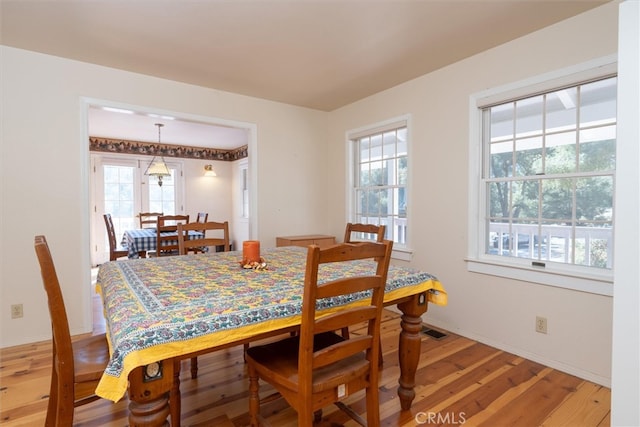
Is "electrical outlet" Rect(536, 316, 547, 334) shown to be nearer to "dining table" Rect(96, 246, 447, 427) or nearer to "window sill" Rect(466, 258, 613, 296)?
"window sill" Rect(466, 258, 613, 296)

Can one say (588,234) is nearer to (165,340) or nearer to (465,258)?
(465,258)

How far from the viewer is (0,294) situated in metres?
2.64

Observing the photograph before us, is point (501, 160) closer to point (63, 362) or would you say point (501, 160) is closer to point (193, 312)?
point (193, 312)

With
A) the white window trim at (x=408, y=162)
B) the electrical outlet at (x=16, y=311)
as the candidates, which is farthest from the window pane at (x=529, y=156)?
the electrical outlet at (x=16, y=311)

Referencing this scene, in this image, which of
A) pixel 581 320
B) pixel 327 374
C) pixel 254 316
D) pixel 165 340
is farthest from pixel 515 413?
pixel 165 340

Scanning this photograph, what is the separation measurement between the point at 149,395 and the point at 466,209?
8.76 ft

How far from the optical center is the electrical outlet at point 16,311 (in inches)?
106

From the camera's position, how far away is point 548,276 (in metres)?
2.32

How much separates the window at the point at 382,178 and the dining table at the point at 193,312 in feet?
5.86

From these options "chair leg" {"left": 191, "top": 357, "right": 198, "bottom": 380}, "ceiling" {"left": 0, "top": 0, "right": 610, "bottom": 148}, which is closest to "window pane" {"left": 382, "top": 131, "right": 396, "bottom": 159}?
Answer: "ceiling" {"left": 0, "top": 0, "right": 610, "bottom": 148}

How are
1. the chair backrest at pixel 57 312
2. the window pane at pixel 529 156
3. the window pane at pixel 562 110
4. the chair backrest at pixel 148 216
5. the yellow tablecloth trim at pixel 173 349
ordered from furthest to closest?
the chair backrest at pixel 148 216 → the window pane at pixel 529 156 → the window pane at pixel 562 110 → the chair backrest at pixel 57 312 → the yellow tablecloth trim at pixel 173 349

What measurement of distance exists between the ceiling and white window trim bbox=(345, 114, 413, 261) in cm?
47

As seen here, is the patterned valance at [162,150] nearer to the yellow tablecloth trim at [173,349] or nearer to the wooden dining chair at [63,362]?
the wooden dining chair at [63,362]

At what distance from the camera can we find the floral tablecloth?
3.16 ft
